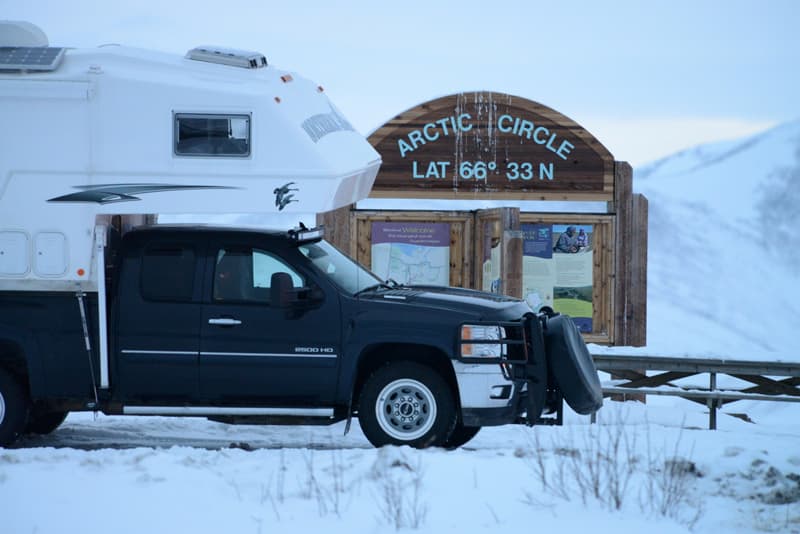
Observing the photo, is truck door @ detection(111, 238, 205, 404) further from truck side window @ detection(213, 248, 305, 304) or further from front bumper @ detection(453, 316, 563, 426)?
front bumper @ detection(453, 316, 563, 426)

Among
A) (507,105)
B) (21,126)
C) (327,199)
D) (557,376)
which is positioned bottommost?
(557,376)

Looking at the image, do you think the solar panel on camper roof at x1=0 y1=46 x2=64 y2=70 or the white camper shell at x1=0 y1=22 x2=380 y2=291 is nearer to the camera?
the white camper shell at x1=0 y1=22 x2=380 y2=291

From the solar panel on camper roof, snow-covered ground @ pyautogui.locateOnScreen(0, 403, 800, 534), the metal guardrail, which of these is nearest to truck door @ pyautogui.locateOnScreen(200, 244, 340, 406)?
snow-covered ground @ pyautogui.locateOnScreen(0, 403, 800, 534)

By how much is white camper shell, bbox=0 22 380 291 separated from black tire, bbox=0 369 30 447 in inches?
34.0

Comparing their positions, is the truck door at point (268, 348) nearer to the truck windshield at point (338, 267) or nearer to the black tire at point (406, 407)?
the truck windshield at point (338, 267)

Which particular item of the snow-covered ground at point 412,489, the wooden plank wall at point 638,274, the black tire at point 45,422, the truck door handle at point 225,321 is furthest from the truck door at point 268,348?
the wooden plank wall at point 638,274

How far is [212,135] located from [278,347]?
1.94m

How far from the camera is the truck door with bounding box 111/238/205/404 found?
993cm

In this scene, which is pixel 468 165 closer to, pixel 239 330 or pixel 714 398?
pixel 714 398

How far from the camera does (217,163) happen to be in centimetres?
995

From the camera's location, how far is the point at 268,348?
32.3ft

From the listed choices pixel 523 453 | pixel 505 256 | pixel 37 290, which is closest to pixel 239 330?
pixel 37 290

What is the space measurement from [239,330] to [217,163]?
1.46 metres

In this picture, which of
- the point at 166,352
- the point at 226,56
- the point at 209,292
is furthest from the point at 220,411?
the point at 226,56
